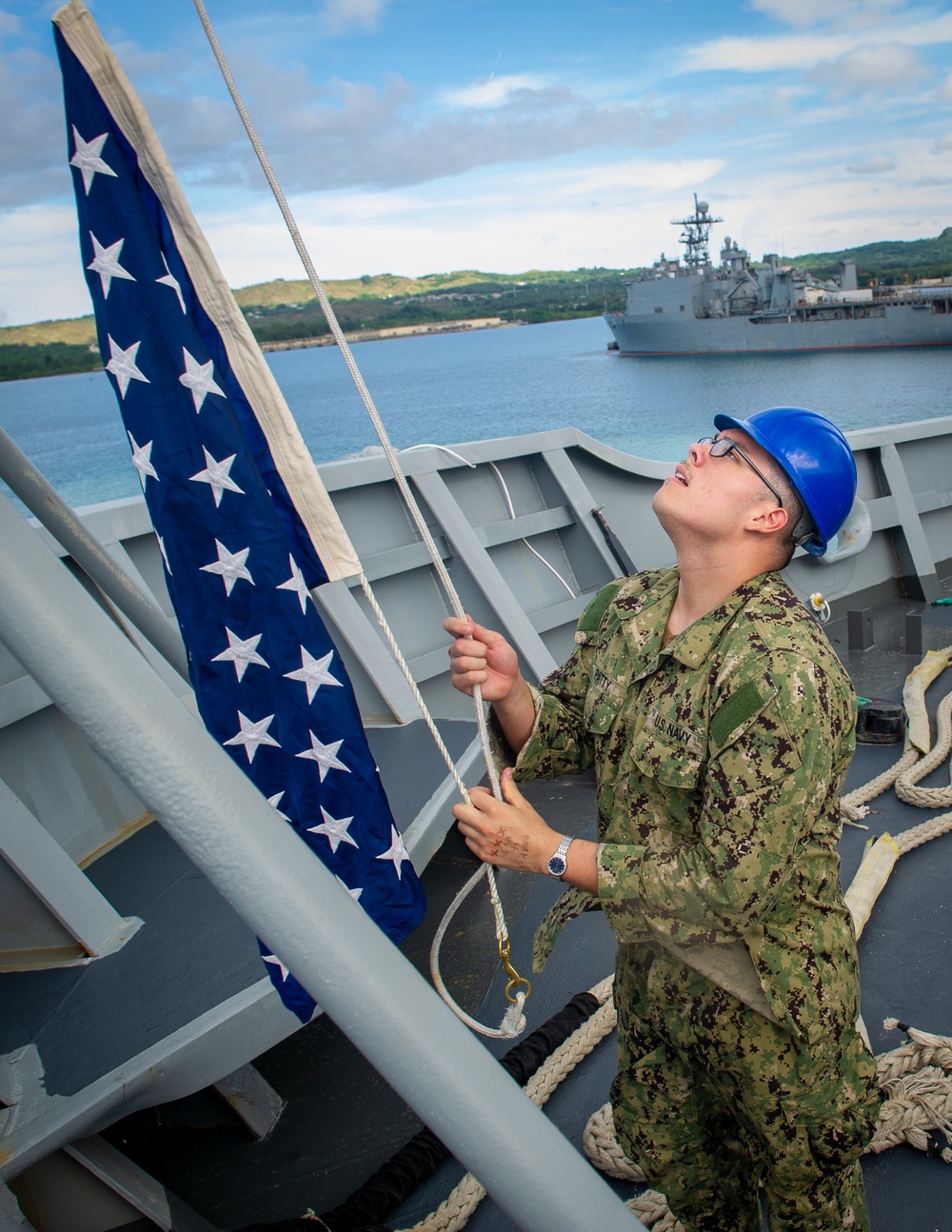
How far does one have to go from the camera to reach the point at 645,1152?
174cm

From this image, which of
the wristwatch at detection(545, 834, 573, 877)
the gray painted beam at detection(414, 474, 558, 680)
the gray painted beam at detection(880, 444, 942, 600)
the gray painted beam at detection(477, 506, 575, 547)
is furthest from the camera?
the gray painted beam at detection(880, 444, 942, 600)

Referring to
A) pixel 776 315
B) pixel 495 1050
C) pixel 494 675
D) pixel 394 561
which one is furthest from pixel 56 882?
pixel 776 315

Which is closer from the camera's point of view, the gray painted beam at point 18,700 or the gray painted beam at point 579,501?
the gray painted beam at point 18,700

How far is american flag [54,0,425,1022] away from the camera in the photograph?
5.17ft

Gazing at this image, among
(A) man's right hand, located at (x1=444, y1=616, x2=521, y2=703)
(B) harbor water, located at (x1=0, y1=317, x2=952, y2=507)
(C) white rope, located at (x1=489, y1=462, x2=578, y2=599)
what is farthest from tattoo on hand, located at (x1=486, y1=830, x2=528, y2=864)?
(B) harbor water, located at (x1=0, y1=317, x2=952, y2=507)

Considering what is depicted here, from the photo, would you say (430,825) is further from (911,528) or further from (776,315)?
(776,315)

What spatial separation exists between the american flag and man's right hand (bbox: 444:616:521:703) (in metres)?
0.36

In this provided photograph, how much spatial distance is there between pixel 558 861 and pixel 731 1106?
2.03ft

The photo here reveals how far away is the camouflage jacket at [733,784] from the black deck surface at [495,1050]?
1045mm

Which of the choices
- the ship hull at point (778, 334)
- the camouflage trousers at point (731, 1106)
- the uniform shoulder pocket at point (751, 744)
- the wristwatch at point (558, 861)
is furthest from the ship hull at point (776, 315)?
the wristwatch at point (558, 861)

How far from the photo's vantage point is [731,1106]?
1.64 m

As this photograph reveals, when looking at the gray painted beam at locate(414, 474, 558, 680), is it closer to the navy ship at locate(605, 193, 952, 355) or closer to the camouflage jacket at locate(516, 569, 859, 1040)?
the camouflage jacket at locate(516, 569, 859, 1040)

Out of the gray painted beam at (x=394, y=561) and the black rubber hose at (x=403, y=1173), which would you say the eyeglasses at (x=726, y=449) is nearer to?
the black rubber hose at (x=403, y=1173)

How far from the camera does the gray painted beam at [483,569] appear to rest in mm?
4730
